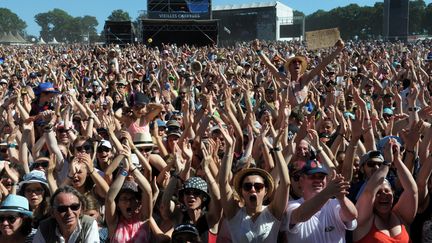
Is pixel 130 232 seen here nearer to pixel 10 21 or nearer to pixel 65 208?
pixel 65 208

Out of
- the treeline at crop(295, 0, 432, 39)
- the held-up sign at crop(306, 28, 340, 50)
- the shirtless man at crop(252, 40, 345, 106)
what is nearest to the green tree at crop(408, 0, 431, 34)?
the treeline at crop(295, 0, 432, 39)

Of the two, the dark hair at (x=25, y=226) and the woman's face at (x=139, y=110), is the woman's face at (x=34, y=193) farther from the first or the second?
the woman's face at (x=139, y=110)

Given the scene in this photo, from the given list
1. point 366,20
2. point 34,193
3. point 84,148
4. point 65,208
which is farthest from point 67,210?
point 366,20

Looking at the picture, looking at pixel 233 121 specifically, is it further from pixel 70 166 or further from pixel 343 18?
pixel 343 18

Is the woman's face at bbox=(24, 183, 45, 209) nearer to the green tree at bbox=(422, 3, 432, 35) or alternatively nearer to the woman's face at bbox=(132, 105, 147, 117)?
the woman's face at bbox=(132, 105, 147, 117)

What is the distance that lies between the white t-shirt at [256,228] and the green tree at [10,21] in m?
158

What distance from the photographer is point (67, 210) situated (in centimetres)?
390

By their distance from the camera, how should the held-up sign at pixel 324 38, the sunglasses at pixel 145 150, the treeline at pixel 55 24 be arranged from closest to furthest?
the sunglasses at pixel 145 150, the held-up sign at pixel 324 38, the treeline at pixel 55 24

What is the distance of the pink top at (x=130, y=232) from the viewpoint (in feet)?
13.7

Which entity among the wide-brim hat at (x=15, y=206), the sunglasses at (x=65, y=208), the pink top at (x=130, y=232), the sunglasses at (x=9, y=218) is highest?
the sunglasses at (x=65, y=208)

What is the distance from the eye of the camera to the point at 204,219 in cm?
431

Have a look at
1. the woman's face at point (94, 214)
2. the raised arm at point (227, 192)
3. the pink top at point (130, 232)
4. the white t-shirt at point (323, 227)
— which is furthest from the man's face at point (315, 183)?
the woman's face at point (94, 214)

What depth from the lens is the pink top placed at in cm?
419

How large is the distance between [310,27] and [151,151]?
327 feet
